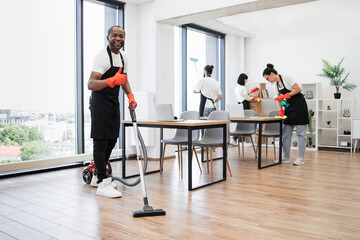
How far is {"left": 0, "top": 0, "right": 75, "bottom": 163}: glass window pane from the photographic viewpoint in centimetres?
419

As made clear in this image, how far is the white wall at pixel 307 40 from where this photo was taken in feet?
22.6

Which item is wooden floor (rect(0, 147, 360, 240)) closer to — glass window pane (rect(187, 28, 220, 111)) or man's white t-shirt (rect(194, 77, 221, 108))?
man's white t-shirt (rect(194, 77, 221, 108))

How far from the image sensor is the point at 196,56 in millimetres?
7301

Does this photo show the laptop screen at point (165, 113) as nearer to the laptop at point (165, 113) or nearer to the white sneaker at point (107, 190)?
the laptop at point (165, 113)

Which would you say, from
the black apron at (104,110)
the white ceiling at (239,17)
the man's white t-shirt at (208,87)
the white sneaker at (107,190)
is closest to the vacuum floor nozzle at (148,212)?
the white sneaker at (107,190)

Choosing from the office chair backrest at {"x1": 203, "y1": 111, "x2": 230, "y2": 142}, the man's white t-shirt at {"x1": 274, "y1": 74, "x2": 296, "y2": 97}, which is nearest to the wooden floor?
the office chair backrest at {"x1": 203, "y1": 111, "x2": 230, "y2": 142}

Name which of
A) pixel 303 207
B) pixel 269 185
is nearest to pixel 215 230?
pixel 303 207

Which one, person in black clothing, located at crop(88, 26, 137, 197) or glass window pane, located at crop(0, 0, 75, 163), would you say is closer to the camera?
person in black clothing, located at crop(88, 26, 137, 197)

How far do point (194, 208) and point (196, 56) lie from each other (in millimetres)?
5025

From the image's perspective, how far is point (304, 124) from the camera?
482cm

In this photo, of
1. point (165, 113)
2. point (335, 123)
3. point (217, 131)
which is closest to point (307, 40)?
point (335, 123)

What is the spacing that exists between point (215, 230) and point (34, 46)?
3.59 m

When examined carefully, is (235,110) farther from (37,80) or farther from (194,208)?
(37,80)

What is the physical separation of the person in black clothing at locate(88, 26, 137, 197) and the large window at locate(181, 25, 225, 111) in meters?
3.81
